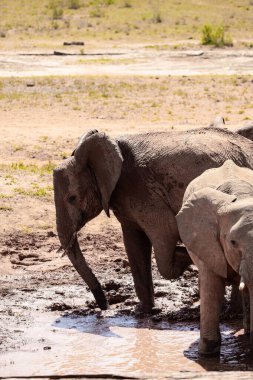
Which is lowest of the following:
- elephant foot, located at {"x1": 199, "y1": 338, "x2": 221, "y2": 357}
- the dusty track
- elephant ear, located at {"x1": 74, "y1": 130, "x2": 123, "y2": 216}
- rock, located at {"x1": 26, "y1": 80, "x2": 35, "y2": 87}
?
the dusty track

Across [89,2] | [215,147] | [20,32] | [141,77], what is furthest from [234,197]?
[89,2]

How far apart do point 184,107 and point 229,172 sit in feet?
46.8

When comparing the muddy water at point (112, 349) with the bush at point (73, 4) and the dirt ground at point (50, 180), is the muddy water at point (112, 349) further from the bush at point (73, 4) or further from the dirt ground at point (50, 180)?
the bush at point (73, 4)

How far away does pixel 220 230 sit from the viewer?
8.28 metres

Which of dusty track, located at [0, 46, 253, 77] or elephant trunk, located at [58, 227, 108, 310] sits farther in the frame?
dusty track, located at [0, 46, 253, 77]

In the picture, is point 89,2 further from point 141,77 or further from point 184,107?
point 184,107

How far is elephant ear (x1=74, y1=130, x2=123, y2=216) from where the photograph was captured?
34.3 ft

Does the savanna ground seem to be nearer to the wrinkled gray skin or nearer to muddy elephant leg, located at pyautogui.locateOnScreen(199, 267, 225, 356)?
the wrinkled gray skin

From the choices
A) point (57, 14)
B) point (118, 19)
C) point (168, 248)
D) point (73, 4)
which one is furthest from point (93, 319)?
point (73, 4)

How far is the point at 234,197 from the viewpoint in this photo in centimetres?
826

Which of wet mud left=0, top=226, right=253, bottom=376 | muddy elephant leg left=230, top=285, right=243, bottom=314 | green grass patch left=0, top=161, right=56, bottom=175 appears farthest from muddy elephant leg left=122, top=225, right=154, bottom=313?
green grass patch left=0, top=161, right=56, bottom=175

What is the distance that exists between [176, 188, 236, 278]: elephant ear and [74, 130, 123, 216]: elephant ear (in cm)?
189

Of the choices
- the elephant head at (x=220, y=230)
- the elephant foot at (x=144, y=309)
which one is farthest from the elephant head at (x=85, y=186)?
the elephant head at (x=220, y=230)

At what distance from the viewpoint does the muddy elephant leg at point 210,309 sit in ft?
28.2
